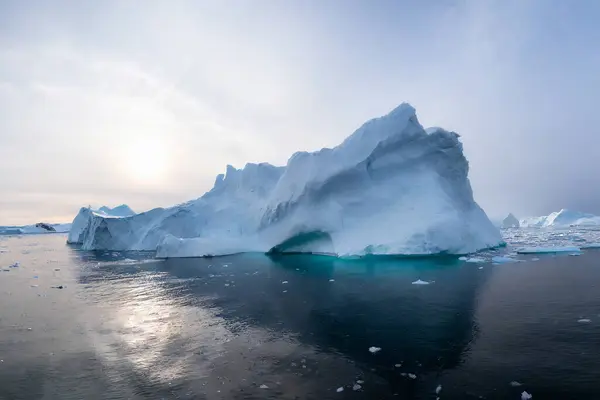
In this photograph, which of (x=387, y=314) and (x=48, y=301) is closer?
(x=387, y=314)

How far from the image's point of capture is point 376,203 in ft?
69.6

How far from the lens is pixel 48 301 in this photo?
11422 mm

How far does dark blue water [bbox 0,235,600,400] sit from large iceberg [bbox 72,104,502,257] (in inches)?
221

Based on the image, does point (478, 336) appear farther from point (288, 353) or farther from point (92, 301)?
point (92, 301)

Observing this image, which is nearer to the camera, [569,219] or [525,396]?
[525,396]

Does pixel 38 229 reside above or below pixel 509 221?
below

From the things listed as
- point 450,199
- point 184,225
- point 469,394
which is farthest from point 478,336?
point 184,225

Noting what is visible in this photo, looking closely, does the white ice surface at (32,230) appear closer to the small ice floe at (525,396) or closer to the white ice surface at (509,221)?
the white ice surface at (509,221)

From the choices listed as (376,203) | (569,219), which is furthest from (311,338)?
(569,219)

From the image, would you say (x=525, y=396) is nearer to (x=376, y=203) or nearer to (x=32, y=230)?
(x=376, y=203)

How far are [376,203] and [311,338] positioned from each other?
14.9 m

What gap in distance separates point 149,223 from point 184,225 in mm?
4589

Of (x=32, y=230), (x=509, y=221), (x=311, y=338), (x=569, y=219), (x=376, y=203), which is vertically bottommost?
(x=311, y=338)

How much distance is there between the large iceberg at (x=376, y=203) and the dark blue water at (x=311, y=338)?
18.4ft
